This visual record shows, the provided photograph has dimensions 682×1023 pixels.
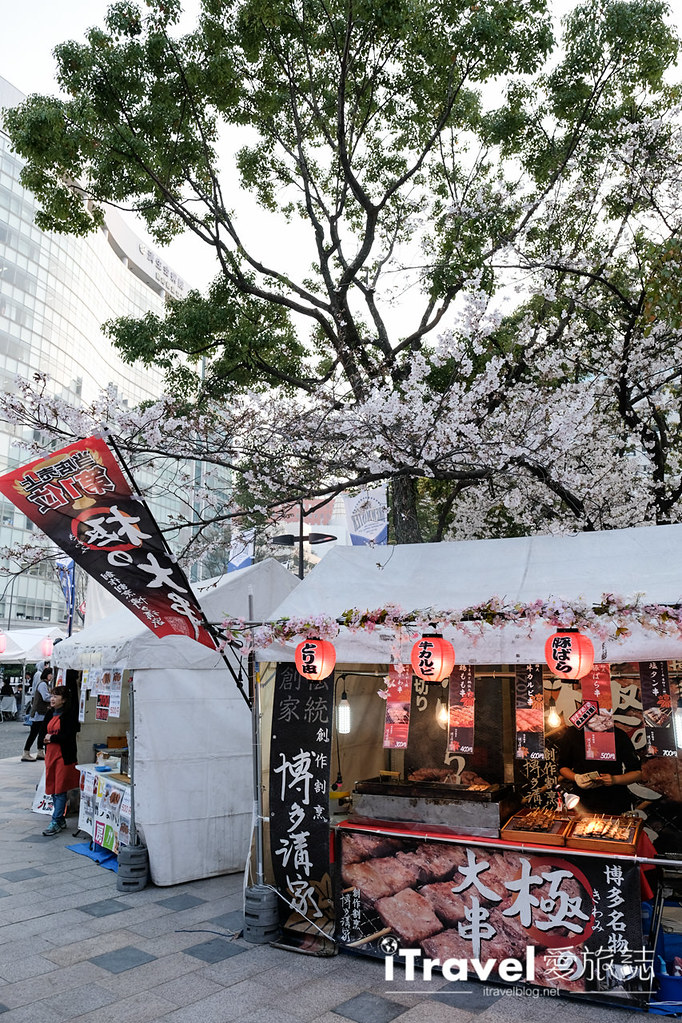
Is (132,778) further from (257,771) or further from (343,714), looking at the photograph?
(343,714)

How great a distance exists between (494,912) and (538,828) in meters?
1.24

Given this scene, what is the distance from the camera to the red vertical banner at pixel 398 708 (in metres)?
6.52

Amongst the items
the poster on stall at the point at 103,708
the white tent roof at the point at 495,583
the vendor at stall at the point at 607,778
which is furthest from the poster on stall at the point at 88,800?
the vendor at stall at the point at 607,778

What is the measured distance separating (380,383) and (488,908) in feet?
25.8

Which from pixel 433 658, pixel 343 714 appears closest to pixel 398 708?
pixel 433 658

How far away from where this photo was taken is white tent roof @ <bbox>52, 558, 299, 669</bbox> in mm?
8398

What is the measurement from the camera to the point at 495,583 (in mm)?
6691

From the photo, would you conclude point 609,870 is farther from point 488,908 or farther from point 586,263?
point 586,263

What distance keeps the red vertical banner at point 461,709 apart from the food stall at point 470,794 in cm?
1

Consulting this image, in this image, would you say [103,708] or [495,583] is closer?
[495,583]

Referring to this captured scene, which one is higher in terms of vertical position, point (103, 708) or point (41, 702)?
point (103, 708)

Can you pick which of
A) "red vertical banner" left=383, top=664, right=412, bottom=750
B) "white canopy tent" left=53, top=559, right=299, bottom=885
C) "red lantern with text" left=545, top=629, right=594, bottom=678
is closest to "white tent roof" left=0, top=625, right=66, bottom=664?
"white canopy tent" left=53, top=559, right=299, bottom=885

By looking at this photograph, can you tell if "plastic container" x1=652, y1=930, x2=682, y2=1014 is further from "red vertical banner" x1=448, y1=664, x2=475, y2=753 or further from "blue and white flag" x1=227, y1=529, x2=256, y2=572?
"blue and white flag" x1=227, y1=529, x2=256, y2=572

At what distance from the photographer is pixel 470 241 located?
10227 mm
